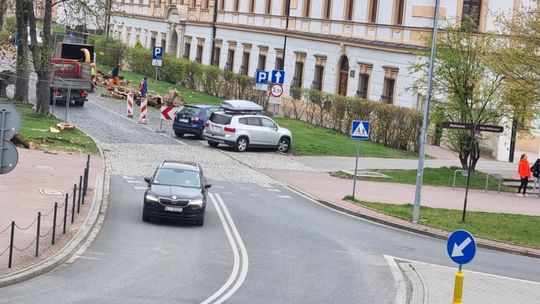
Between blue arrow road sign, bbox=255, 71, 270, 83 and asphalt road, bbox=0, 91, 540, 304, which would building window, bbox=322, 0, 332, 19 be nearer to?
blue arrow road sign, bbox=255, 71, 270, 83

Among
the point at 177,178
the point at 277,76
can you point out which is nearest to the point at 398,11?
the point at 277,76

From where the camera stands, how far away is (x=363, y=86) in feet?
177

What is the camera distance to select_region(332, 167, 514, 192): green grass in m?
37.2

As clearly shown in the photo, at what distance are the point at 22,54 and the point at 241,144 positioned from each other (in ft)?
37.9

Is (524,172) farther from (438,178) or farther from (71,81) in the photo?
(71,81)

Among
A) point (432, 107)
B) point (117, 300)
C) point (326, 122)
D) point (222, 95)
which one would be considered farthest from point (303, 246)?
point (222, 95)

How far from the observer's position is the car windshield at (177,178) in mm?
25125

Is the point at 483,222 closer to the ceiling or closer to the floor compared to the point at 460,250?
closer to the floor

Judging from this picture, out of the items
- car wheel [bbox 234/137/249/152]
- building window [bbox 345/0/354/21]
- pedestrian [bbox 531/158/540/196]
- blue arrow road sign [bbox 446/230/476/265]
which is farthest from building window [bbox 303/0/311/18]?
blue arrow road sign [bbox 446/230/476/265]

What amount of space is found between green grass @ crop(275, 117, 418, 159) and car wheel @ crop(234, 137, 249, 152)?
222 cm

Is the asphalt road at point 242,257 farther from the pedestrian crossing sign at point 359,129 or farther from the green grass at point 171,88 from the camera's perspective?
the green grass at point 171,88

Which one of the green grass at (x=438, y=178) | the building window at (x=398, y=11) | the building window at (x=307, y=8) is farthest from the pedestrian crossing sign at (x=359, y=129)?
the building window at (x=307, y=8)

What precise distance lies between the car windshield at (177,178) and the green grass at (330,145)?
672 inches

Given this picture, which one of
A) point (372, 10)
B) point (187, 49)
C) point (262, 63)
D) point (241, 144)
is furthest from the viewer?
point (187, 49)
